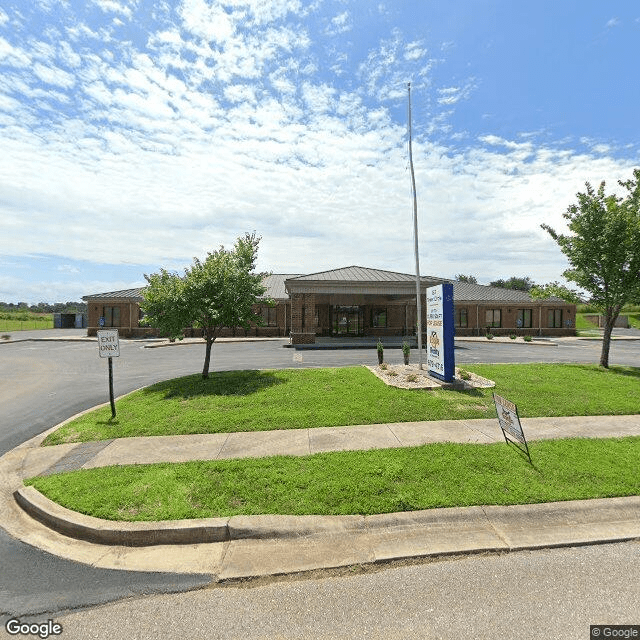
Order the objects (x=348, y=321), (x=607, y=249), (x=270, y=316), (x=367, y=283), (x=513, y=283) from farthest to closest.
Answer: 1. (x=513, y=283)
2. (x=270, y=316)
3. (x=348, y=321)
4. (x=367, y=283)
5. (x=607, y=249)

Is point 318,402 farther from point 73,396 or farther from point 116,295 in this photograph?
point 116,295

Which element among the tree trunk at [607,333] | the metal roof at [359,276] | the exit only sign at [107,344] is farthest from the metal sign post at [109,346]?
the tree trunk at [607,333]

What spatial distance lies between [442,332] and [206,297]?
8.40 metres

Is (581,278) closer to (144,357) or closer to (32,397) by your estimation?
(32,397)

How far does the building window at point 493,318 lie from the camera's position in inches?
1551

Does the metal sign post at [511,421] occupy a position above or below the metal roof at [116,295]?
below

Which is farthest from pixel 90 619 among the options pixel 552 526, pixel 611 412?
pixel 611 412

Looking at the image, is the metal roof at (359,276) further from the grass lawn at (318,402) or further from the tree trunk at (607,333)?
the grass lawn at (318,402)

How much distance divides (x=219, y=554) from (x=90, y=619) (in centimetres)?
130

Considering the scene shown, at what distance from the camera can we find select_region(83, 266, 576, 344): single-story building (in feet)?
109

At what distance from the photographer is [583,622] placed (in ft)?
10.2

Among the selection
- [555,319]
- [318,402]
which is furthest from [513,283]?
[318,402]

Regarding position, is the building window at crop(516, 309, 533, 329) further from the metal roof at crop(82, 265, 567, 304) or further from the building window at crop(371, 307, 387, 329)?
the building window at crop(371, 307, 387, 329)

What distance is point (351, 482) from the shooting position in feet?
17.9
